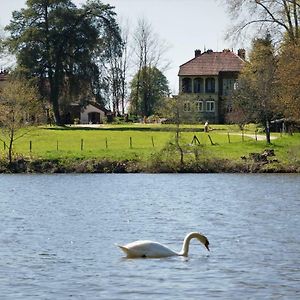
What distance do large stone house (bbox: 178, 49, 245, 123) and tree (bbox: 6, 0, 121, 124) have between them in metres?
28.5

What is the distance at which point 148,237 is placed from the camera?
1208 inches

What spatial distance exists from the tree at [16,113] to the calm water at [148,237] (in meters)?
13.1

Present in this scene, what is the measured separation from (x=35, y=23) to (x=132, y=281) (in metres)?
83.9

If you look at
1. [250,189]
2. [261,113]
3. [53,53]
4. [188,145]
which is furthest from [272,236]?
[53,53]

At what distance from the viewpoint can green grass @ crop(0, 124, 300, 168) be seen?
67.9 m

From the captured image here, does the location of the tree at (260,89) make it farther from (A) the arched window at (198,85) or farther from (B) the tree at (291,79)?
(A) the arched window at (198,85)

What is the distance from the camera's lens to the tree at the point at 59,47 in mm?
100625

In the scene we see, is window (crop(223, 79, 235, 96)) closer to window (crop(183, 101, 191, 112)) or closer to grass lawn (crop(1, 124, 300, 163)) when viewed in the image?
grass lawn (crop(1, 124, 300, 163))

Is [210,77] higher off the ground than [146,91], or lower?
higher

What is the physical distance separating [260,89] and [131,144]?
12.4 meters

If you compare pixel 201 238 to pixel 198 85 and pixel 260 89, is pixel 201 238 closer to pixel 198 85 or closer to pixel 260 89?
pixel 260 89

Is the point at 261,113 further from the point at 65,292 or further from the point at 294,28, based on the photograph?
the point at 65,292

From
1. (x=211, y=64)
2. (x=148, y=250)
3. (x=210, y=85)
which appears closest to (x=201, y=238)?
(x=148, y=250)

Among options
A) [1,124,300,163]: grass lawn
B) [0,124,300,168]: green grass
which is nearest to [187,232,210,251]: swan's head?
[0,124,300,168]: green grass
